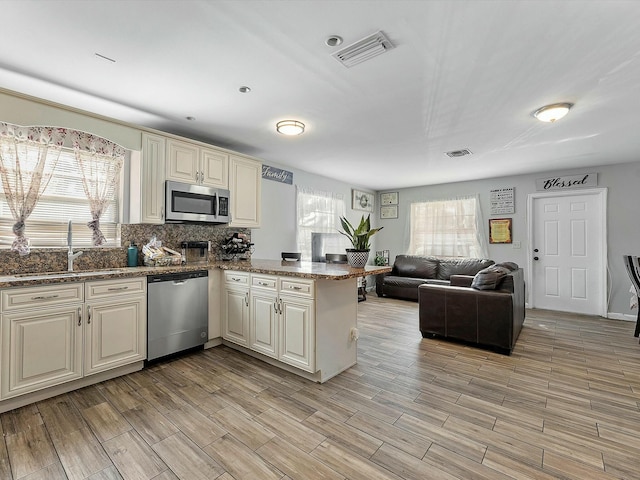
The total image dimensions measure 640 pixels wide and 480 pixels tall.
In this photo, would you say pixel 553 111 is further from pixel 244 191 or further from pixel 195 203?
pixel 195 203

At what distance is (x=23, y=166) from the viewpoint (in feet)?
8.09

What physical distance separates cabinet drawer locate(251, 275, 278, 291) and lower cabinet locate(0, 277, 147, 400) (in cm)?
96

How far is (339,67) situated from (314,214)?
347 centimetres

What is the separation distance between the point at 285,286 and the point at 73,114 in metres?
2.30

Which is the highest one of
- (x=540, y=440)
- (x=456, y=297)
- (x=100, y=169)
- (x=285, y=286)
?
(x=100, y=169)

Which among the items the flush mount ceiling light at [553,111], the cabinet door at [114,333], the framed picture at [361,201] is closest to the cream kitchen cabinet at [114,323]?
the cabinet door at [114,333]

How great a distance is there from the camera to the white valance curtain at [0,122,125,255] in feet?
7.83

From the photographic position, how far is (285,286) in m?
2.62

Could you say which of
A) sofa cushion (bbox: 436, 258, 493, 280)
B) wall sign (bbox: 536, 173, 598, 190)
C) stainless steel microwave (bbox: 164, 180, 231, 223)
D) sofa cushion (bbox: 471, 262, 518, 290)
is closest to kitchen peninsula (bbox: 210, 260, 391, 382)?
stainless steel microwave (bbox: 164, 180, 231, 223)

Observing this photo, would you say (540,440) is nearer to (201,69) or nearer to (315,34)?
A: (315,34)

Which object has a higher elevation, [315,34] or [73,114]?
[315,34]

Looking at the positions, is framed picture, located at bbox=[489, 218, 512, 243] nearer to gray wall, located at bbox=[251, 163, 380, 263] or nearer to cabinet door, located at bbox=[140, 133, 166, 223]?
gray wall, located at bbox=[251, 163, 380, 263]

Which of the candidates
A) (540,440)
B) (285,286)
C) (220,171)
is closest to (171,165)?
(220,171)

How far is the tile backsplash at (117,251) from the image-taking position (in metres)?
2.49
